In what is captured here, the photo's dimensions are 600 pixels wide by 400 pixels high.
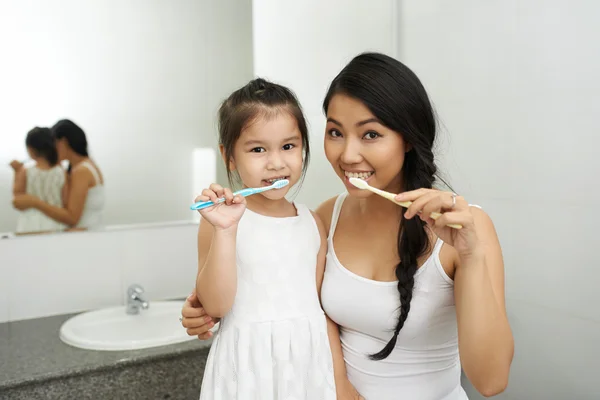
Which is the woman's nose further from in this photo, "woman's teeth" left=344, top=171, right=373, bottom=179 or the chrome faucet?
the chrome faucet

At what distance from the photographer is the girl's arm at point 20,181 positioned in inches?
70.6

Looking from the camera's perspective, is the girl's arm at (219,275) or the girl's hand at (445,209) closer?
the girl's hand at (445,209)

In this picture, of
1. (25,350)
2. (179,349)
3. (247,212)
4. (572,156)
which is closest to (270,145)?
(247,212)

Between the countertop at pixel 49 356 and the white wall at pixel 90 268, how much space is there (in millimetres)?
151

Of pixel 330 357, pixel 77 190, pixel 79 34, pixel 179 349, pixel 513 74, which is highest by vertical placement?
pixel 79 34

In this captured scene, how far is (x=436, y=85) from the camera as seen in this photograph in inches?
63.7

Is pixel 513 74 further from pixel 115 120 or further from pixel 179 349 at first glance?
pixel 115 120

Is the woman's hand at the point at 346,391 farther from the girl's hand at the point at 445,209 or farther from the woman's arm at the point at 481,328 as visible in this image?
the girl's hand at the point at 445,209

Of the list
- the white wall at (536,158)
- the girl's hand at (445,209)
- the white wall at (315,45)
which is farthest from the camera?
the white wall at (315,45)

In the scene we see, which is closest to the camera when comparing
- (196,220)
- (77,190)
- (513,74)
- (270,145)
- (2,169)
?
(270,145)

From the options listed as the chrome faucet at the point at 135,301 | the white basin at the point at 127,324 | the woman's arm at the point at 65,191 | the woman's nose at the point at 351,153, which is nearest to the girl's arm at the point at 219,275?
the woman's nose at the point at 351,153

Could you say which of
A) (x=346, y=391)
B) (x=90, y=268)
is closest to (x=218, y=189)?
(x=346, y=391)

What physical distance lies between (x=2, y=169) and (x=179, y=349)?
87 centimetres

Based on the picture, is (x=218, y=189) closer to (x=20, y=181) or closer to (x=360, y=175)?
(x=360, y=175)
